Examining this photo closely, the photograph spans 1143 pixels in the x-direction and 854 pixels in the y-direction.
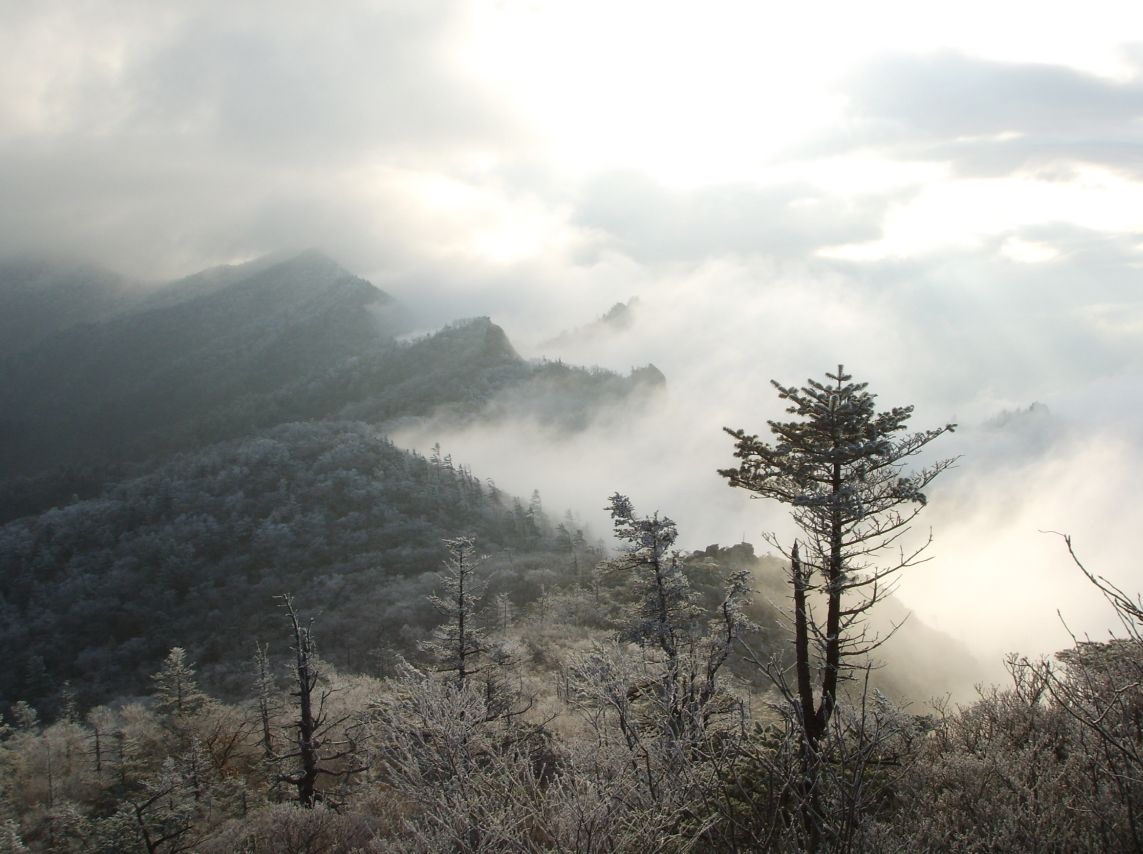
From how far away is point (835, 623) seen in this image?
13375mm

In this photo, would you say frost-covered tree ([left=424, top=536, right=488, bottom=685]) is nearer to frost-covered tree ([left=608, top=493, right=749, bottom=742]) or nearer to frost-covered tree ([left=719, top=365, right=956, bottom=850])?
frost-covered tree ([left=608, top=493, right=749, bottom=742])

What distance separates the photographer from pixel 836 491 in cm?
1321

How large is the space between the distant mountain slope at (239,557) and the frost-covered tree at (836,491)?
66352 millimetres

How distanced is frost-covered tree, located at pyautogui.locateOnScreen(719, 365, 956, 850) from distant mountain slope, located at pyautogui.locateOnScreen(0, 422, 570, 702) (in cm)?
6635

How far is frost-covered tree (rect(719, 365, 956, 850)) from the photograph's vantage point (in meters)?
12.8

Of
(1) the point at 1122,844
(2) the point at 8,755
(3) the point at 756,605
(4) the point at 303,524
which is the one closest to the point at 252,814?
(1) the point at 1122,844

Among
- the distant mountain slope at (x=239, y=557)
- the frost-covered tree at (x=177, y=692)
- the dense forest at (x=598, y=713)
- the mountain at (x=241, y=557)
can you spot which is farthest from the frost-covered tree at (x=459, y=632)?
the distant mountain slope at (x=239, y=557)

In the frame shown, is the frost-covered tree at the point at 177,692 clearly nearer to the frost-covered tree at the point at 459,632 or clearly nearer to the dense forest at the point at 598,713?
the dense forest at the point at 598,713

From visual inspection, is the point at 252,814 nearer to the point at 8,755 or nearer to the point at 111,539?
the point at 8,755

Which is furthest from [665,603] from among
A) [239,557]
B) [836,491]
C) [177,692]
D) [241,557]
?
[239,557]

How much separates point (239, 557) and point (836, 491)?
124 metres

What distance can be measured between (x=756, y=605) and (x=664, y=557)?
63516mm

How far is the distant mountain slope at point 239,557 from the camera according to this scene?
88.4m

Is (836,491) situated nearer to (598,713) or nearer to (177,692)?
(598,713)
